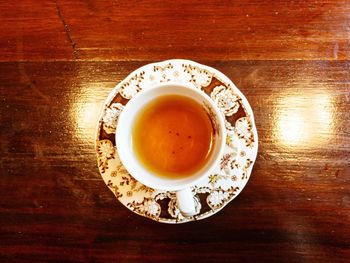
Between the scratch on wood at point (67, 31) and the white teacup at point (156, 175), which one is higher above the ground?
the scratch on wood at point (67, 31)

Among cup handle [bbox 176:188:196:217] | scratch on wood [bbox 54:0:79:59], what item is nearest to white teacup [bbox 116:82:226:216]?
cup handle [bbox 176:188:196:217]

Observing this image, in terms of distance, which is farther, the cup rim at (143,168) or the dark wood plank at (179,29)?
the dark wood plank at (179,29)

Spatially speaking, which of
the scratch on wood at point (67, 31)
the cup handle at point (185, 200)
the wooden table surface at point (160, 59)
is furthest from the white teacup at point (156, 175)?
the scratch on wood at point (67, 31)

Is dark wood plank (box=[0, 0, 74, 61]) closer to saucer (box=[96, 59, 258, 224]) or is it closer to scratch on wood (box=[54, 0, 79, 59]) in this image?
scratch on wood (box=[54, 0, 79, 59])

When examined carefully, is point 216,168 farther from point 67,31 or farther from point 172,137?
point 67,31

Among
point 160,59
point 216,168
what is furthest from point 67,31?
point 216,168

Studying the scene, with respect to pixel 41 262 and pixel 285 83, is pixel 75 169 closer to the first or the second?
pixel 41 262

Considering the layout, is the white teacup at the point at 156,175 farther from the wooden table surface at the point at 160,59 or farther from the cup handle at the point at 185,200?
the wooden table surface at the point at 160,59
